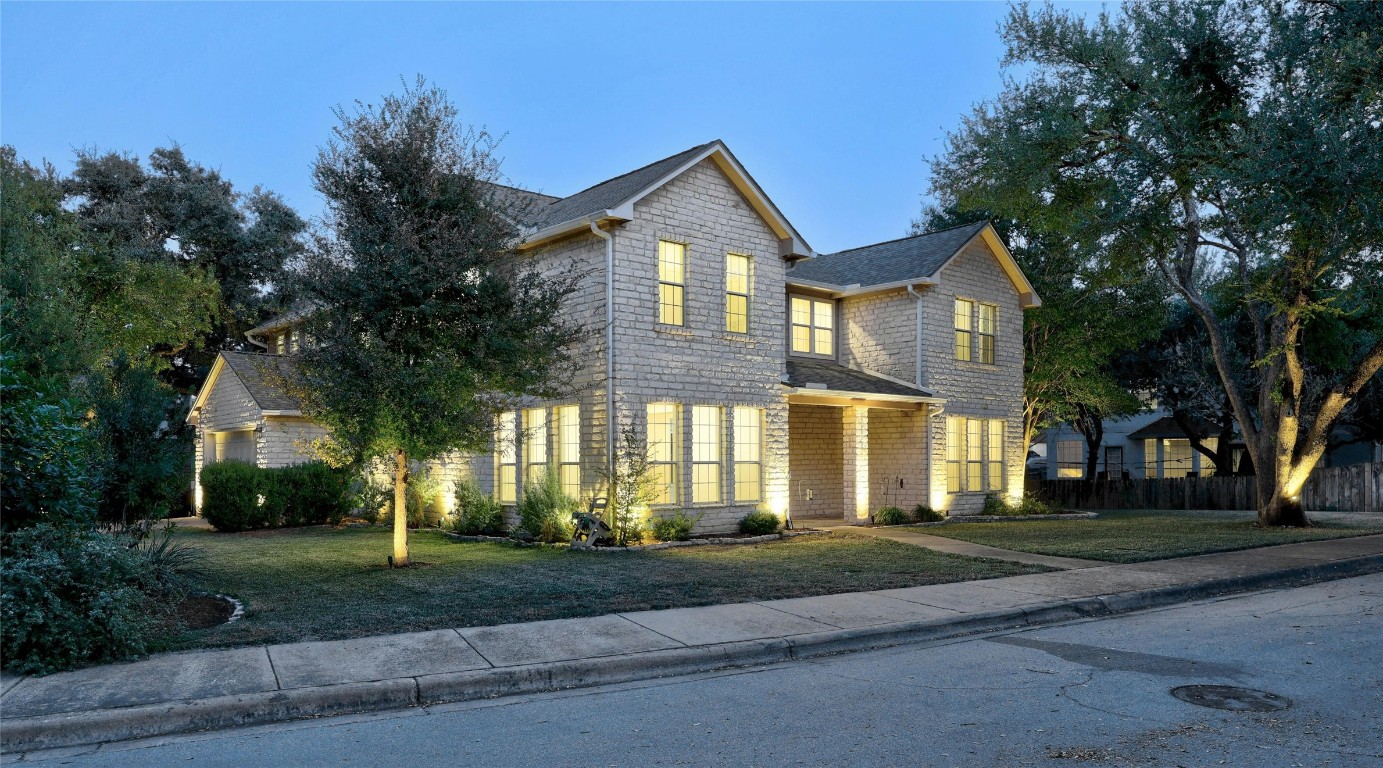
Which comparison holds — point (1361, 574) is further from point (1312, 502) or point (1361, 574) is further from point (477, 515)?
point (1312, 502)

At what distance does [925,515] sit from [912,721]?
15.8 metres

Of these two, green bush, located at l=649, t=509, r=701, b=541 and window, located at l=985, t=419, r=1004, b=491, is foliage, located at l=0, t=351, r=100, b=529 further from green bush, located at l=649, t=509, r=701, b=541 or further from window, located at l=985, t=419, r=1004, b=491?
window, located at l=985, t=419, r=1004, b=491

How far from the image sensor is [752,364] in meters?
17.8

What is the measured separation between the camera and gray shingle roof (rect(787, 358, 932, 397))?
19125 mm

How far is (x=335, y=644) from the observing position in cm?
786

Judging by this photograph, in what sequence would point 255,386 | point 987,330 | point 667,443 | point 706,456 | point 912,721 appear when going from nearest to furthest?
point 912,721
point 667,443
point 706,456
point 987,330
point 255,386

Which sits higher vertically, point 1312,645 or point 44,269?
point 44,269

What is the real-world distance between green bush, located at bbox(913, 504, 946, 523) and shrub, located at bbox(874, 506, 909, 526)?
1.06 ft

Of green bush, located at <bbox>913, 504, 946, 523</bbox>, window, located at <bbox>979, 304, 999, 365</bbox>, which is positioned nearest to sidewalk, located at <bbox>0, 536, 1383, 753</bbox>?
green bush, located at <bbox>913, 504, 946, 523</bbox>

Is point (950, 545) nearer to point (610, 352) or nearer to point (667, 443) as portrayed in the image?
point (667, 443)

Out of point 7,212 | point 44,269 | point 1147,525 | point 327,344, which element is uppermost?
point 7,212

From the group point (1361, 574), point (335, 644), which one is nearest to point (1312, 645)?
point (1361, 574)

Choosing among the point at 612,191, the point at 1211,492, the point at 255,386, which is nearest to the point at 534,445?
the point at 612,191

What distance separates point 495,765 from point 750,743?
1443mm
